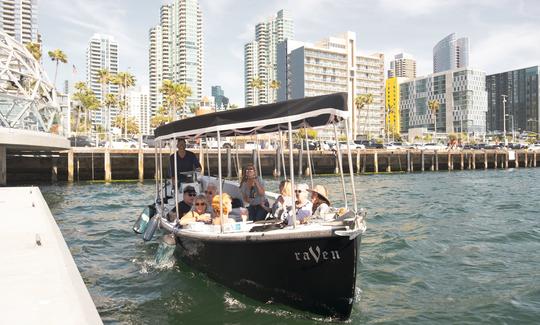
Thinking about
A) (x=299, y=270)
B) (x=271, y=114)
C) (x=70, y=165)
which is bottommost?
(x=299, y=270)

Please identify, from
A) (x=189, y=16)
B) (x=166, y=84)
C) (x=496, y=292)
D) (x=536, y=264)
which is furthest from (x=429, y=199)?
(x=189, y=16)

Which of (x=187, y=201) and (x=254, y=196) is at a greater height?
(x=254, y=196)

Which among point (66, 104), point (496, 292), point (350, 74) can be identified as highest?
point (350, 74)

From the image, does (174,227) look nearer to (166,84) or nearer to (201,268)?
(201,268)

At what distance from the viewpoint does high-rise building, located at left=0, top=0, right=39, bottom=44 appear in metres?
183

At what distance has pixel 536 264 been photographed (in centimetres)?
1008

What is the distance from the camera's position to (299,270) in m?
6.70

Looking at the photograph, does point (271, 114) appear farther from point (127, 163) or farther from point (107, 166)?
point (127, 163)

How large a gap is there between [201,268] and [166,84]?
6796 cm

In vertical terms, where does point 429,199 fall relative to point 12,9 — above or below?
below

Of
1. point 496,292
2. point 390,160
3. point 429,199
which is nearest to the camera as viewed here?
point 496,292

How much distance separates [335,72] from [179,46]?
7605cm

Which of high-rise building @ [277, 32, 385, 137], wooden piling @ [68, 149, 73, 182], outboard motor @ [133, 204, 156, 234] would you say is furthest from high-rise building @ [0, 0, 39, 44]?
outboard motor @ [133, 204, 156, 234]

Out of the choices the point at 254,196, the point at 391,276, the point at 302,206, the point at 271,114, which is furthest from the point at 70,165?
the point at 271,114
